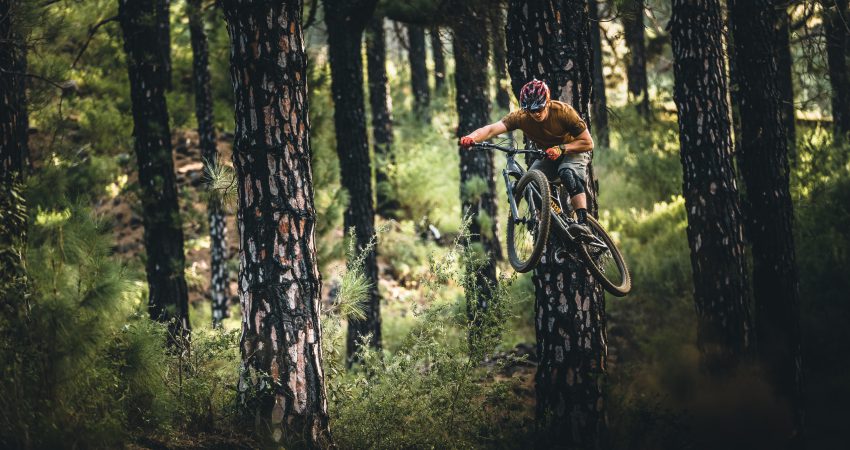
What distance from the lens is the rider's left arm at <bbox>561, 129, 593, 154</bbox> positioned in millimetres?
6344

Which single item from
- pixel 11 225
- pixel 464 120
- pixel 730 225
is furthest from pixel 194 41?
pixel 730 225

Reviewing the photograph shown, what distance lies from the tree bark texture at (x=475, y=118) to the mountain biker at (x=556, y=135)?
4575mm

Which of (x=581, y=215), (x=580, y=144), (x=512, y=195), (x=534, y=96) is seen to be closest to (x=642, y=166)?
(x=512, y=195)

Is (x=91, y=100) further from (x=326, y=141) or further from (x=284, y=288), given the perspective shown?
(x=284, y=288)

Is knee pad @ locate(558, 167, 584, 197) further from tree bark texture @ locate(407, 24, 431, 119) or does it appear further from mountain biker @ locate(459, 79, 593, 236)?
tree bark texture @ locate(407, 24, 431, 119)

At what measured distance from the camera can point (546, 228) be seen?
6.21 meters

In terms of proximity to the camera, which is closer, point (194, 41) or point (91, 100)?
point (194, 41)

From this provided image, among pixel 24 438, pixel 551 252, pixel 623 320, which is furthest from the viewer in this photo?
pixel 623 320

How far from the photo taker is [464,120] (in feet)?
43.6

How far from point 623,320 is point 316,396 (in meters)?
8.59

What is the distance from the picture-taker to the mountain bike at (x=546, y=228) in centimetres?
620

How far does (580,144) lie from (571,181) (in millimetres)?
359

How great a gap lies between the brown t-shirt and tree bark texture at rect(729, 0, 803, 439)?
486cm

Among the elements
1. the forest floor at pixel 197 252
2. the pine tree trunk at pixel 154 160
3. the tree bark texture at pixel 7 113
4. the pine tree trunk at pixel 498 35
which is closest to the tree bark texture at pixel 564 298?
the pine tree trunk at pixel 498 35
